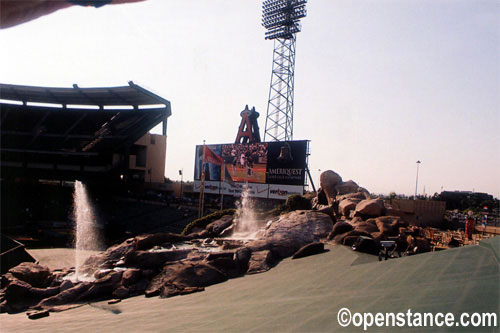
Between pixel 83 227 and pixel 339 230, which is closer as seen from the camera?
pixel 339 230

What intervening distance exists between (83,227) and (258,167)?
18042 mm

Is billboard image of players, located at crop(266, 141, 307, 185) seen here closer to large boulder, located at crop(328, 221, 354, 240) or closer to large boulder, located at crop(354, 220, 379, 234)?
large boulder, located at crop(354, 220, 379, 234)

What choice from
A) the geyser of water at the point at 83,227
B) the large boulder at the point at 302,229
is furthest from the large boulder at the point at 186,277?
the geyser of water at the point at 83,227

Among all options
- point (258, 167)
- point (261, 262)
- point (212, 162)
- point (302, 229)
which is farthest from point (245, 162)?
point (261, 262)

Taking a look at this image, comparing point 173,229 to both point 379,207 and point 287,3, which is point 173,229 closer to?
point 379,207

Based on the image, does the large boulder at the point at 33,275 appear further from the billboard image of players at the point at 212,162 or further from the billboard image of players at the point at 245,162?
the billboard image of players at the point at 212,162

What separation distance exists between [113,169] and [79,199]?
5690mm

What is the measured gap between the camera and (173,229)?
3092cm

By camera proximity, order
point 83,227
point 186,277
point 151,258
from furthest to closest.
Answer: point 83,227 < point 151,258 < point 186,277

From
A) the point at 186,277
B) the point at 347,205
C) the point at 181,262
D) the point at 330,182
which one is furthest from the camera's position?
the point at 330,182

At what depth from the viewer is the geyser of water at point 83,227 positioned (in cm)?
2158

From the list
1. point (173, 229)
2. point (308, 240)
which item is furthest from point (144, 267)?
point (173, 229)

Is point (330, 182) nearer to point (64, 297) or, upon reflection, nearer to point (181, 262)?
point (181, 262)
